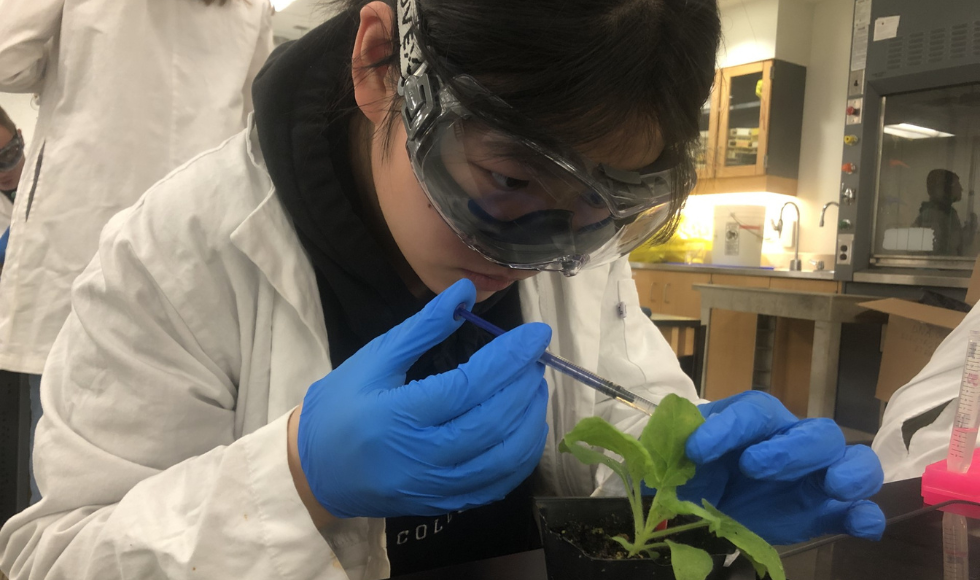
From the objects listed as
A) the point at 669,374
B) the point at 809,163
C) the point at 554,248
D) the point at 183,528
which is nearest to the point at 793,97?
the point at 809,163

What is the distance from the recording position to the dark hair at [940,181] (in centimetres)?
296

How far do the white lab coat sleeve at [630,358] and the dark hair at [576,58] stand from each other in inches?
21.8

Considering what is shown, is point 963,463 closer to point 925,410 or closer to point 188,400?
point 925,410

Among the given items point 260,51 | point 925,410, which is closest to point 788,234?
point 925,410

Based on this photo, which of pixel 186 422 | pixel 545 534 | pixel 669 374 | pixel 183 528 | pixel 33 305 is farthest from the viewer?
pixel 33 305

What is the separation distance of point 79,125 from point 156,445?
1078 mm

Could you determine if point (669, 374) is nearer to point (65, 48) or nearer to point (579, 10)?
point (579, 10)

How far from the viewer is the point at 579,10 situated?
583mm

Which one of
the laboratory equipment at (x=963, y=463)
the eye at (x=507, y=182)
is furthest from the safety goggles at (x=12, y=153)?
the laboratory equipment at (x=963, y=463)

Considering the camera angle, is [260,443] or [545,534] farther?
[260,443]

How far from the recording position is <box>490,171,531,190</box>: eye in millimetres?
667

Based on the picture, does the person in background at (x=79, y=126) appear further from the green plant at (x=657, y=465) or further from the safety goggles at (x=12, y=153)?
the green plant at (x=657, y=465)

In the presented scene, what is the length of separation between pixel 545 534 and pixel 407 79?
1.55 ft

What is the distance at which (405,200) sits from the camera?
782 mm
